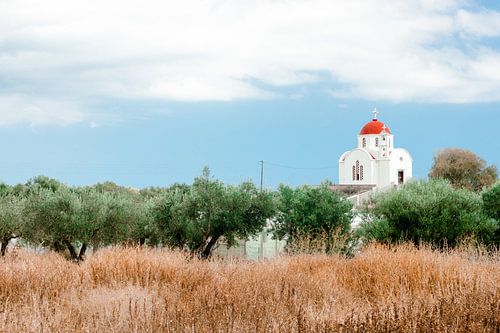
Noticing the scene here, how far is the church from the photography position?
76688mm

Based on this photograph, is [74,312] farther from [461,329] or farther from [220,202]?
[220,202]

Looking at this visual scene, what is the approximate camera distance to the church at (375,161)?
76.7 m

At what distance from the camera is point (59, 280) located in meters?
10.1

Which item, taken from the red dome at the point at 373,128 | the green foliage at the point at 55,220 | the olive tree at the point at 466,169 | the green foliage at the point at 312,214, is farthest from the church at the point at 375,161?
the green foliage at the point at 55,220

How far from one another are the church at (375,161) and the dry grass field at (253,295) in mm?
63912

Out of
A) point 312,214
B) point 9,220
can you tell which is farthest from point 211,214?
point 9,220

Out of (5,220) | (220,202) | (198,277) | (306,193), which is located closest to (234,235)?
(220,202)

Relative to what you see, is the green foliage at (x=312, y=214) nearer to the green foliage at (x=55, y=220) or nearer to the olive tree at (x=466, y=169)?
the green foliage at (x=55, y=220)

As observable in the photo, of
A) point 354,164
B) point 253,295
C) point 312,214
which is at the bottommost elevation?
point 253,295

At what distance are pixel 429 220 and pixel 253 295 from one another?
42.3 ft

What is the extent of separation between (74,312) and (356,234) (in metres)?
13.7

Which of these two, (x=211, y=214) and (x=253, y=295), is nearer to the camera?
(x=253, y=295)

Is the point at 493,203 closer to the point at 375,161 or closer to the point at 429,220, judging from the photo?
the point at 429,220

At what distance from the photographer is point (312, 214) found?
63.7ft
